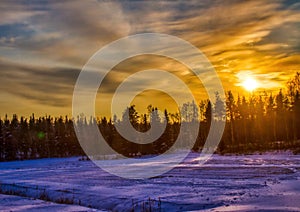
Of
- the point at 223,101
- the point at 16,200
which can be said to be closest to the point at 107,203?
the point at 16,200

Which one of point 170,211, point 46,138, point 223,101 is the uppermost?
point 223,101

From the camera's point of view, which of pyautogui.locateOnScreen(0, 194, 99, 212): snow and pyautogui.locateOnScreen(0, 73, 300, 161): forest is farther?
pyautogui.locateOnScreen(0, 73, 300, 161): forest

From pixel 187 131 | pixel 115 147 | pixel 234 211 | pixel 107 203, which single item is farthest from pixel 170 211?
pixel 187 131

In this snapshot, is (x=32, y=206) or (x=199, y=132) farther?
(x=199, y=132)

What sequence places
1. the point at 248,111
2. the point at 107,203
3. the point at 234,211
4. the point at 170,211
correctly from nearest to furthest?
the point at 234,211, the point at 170,211, the point at 107,203, the point at 248,111

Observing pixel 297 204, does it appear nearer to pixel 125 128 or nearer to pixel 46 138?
pixel 125 128

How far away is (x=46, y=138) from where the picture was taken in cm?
11788

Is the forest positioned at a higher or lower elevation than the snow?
higher

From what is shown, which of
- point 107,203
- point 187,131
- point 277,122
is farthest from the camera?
point 187,131

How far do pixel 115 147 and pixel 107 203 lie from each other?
75.9 m

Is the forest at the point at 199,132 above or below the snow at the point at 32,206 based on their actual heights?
above

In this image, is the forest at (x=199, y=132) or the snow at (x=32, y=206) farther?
the forest at (x=199, y=132)

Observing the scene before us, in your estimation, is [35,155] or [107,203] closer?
[107,203]

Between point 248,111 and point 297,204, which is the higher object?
point 248,111
